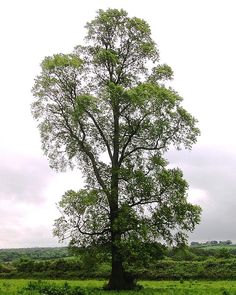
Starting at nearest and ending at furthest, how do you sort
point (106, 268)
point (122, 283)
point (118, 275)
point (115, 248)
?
point (115, 248) < point (122, 283) < point (118, 275) < point (106, 268)

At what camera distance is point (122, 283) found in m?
33.5

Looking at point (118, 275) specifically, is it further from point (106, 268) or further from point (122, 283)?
point (106, 268)

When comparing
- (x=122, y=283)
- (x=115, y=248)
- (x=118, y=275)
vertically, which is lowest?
(x=122, y=283)

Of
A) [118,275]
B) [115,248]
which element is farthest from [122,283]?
[115,248]

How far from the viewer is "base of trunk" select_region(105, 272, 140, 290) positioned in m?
33.2

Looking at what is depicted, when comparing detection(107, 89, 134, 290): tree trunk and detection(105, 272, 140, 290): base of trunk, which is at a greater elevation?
detection(107, 89, 134, 290): tree trunk

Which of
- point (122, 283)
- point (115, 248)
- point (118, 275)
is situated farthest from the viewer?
point (118, 275)

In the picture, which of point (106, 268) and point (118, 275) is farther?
point (106, 268)

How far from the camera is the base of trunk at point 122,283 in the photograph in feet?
109

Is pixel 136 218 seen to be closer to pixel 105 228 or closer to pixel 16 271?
pixel 105 228

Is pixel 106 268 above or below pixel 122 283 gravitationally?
above

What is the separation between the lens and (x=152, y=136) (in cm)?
3484

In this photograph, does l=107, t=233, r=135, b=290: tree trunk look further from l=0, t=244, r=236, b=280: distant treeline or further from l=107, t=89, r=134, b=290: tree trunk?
l=0, t=244, r=236, b=280: distant treeline

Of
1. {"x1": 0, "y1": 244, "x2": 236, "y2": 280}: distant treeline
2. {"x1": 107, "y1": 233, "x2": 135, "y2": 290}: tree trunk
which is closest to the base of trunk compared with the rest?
{"x1": 107, "y1": 233, "x2": 135, "y2": 290}: tree trunk
